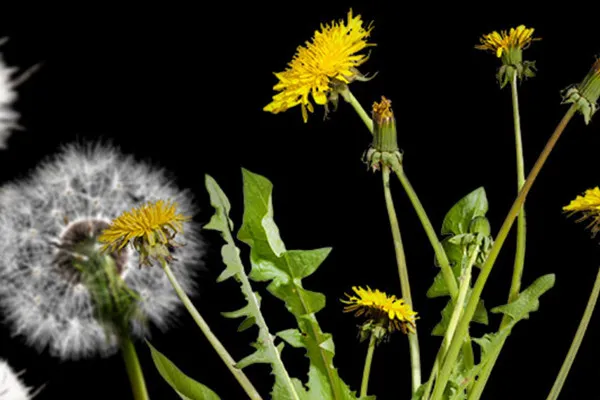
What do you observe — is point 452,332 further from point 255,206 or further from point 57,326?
point 57,326

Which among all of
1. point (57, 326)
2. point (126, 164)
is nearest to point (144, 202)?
point (126, 164)

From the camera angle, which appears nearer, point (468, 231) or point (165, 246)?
point (165, 246)

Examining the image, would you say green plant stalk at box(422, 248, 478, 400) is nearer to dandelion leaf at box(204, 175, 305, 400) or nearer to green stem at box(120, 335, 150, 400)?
dandelion leaf at box(204, 175, 305, 400)

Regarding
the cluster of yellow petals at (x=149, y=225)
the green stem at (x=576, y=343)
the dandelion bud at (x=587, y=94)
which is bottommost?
the green stem at (x=576, y=343)

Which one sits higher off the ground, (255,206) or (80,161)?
(80,161)

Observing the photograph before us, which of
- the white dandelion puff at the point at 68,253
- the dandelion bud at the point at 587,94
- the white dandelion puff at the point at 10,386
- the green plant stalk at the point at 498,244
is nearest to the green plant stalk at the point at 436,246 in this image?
the green plant stalk at the point at 498,244

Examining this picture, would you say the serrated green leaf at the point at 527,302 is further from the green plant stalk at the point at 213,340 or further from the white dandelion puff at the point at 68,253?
the white dandelion puff at the point at 68,253
